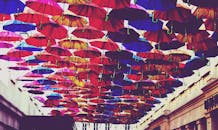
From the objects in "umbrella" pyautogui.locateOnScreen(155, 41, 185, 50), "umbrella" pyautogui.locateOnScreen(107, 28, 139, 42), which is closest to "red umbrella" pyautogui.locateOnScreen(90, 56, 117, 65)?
"umbrella" pyautogui.locateOnScreen(155, 41, 185, 50)

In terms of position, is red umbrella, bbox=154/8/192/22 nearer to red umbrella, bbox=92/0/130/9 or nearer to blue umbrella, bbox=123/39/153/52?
red umbrella, bbox=92/0/130/9

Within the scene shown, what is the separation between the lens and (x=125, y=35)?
12.2 m

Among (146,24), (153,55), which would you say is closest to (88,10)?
(146,24)

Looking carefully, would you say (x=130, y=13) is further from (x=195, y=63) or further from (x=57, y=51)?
(x=195, y=63)

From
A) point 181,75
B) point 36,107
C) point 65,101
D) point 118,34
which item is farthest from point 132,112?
point 118,34

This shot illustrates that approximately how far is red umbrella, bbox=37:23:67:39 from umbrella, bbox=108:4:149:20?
2.04 m

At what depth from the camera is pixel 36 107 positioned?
33.7 meters

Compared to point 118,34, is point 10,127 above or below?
below

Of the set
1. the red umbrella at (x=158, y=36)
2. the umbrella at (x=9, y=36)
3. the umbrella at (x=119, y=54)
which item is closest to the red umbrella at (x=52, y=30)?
the umbrella at (x=9, y=36)

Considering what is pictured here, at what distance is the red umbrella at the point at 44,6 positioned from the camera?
1097 cm

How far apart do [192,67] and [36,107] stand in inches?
800

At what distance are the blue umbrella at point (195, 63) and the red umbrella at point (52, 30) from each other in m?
4.65

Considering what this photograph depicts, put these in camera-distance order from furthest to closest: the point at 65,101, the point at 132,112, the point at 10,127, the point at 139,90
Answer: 1. the point at 132,112
2. the point at 65,101
3. the point at 10,127
4. the point at 139,90

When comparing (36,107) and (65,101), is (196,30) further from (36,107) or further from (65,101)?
(36,107)
